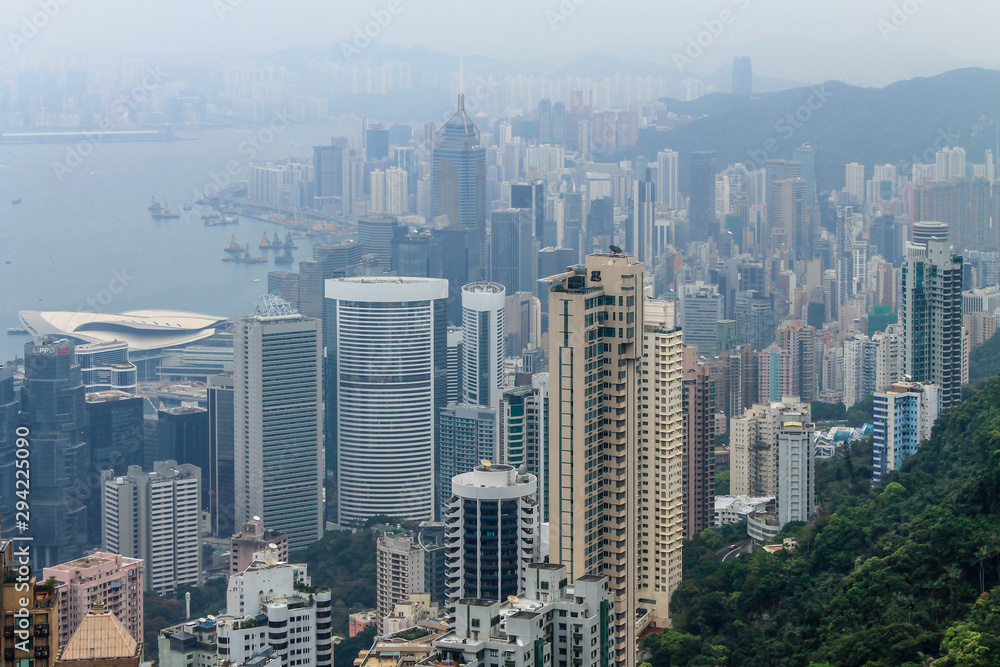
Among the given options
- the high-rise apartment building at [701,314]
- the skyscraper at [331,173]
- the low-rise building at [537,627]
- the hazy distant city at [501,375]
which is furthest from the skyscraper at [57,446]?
the high-rise apartment building at [701,314]

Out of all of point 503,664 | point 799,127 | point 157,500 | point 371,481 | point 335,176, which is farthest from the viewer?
point 799,127

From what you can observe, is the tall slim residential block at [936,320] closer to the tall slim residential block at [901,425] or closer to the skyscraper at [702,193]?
the tall slim residential block at [901,425]

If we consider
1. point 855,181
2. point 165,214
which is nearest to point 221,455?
point 165,214

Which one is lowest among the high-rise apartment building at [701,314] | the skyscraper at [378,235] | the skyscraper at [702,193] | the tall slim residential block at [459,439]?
the tall slim residential block at [459,439]

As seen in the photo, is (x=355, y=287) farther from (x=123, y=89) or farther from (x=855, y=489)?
(x=855, y=489)

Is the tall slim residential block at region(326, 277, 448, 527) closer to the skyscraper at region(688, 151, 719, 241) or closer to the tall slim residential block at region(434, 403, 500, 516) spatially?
the tall slim residential block at region(434, 403, 500, 516)

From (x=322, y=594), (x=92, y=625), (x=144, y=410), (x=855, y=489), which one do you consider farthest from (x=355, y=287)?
(x=92, y=625)

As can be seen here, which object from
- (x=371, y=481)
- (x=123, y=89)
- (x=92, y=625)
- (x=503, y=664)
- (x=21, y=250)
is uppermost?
(x=123, y=89)
